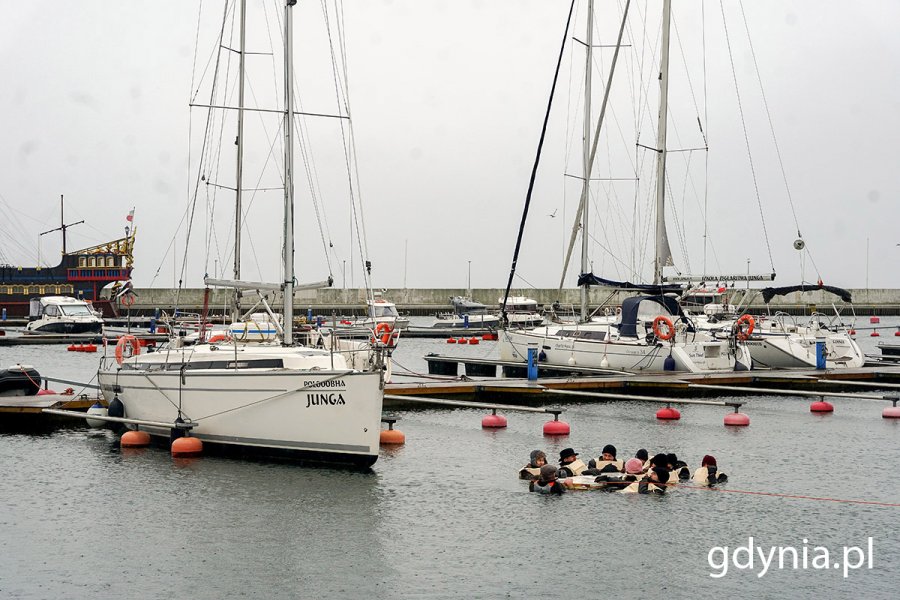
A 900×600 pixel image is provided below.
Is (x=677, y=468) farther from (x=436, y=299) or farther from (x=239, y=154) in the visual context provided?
(x=436, y=299)

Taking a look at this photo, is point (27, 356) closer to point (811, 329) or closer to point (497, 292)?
point (811, 329)

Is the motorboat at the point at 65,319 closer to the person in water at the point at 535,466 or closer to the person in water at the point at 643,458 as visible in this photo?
the person in water at the point at 535,466

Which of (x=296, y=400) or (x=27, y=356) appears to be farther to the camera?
(x=27, y=356)

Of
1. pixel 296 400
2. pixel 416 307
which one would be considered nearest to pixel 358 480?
pixel 296 400

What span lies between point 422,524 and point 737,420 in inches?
614

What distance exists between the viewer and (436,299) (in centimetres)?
13462

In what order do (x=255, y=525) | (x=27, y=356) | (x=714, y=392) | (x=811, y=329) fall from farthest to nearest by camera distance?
(x=27, y=356)
(x=811, y=329)
(x=714, y=392)
(x=255, y=525)

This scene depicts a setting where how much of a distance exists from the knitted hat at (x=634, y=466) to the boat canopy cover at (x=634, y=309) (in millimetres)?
19051

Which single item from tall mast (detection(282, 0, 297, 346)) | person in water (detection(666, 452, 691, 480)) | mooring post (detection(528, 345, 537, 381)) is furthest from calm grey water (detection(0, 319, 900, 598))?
mooring post (detection(528, 345, 537, 381))

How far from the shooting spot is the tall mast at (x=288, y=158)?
25.4 meters

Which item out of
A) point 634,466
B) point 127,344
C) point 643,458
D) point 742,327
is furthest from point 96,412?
point 742,327

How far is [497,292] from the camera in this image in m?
134

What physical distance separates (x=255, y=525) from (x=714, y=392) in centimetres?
2529

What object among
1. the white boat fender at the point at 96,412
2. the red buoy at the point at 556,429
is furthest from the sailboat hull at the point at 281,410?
the red buoy at the point at 556,429
